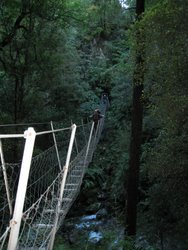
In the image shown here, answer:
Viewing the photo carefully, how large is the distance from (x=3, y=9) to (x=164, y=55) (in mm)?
4340

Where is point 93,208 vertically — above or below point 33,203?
below

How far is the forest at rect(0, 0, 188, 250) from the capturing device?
3381mm

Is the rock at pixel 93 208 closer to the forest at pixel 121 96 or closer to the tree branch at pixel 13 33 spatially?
the forest at pixel 121 96

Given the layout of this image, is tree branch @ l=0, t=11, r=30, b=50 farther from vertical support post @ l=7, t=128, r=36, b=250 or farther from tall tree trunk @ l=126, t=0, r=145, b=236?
vertical support post @ l=7, t=128, r=36, b=250

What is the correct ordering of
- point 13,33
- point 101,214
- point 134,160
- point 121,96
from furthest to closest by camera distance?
point 121,96, point 101,214, point 13,33, point 134,160

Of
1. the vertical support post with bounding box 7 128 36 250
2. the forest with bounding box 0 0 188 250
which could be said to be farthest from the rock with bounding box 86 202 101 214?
the vertical support post with bounding box 7 128 36 250

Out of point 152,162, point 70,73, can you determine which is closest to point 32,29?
point 70,73

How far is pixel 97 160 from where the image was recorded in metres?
Result: 9.11

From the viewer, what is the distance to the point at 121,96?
9578 mm

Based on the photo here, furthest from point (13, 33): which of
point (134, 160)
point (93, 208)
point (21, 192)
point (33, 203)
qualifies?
point (21, 192)

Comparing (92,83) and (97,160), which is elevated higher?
(92,83)

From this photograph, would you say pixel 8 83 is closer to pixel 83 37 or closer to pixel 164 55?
pixel 164 55

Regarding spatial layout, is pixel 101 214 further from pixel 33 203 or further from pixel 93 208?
pixel 33 203

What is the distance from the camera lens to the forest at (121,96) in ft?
11.1
